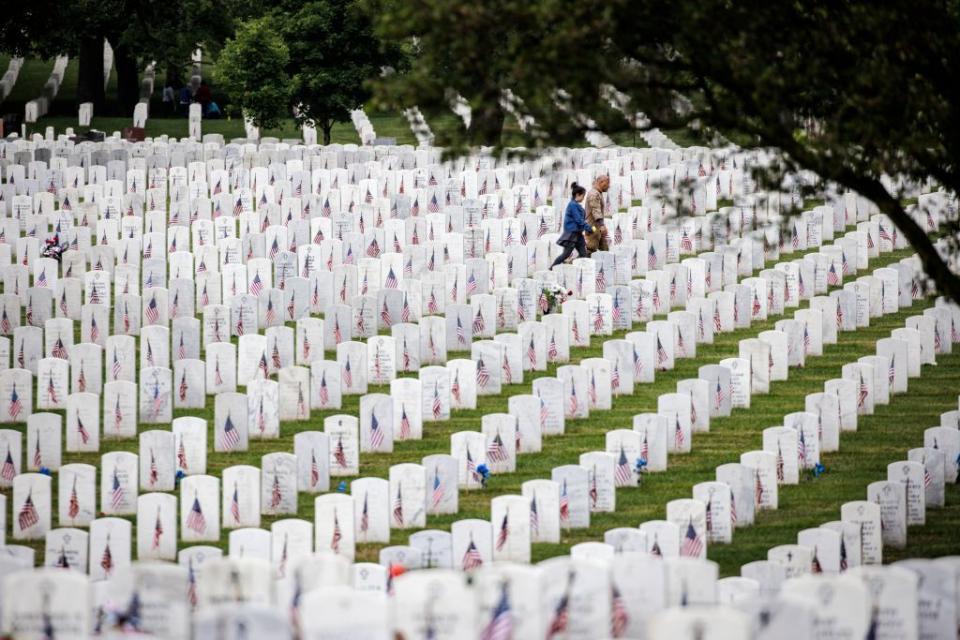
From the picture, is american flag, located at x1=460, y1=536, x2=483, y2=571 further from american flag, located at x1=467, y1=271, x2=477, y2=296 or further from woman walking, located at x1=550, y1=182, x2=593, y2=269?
woman walking, located at x1=550, y1=182, x2=593, y2=269

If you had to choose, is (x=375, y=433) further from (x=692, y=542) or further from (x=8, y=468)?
(x=692, y=542)

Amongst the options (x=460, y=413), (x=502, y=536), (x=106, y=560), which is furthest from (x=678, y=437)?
(x=106, y=560)

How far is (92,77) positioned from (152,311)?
30087 millimetres

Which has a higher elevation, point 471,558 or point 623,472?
point 623,472

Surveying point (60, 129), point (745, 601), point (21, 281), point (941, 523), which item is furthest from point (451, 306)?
point (60, 129)

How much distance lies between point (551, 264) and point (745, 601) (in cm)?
1489

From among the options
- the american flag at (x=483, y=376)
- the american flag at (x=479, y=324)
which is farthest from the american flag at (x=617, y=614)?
the american flag at (x=479, y=324)

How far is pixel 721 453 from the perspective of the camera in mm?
16422

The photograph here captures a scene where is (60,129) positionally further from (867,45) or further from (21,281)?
(867,45)

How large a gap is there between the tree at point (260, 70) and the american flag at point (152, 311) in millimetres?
16263

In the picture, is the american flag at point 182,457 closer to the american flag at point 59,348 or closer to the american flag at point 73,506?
the american flag at point 73,506

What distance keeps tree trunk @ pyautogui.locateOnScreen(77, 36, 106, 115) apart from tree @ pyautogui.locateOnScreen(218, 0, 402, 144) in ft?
40.1

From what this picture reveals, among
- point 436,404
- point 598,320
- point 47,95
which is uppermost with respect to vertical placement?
point 47,95

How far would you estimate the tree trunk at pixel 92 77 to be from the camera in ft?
160
